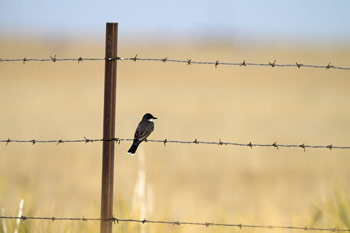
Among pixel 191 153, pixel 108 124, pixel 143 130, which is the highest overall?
pixel 191 153

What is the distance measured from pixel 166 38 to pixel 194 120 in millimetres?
132911

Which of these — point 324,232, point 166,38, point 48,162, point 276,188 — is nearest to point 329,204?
point 324,232

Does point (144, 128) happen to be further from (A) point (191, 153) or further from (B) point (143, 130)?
(A) point (191, 153)

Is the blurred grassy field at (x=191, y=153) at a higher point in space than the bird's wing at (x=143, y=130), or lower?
higher

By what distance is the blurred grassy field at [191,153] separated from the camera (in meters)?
7.38

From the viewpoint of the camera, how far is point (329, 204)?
20.7 ft

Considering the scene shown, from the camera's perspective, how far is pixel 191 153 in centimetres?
2039

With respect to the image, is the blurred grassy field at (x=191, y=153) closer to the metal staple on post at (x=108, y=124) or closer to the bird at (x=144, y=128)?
the metal staple on post at (x=108, y=124)

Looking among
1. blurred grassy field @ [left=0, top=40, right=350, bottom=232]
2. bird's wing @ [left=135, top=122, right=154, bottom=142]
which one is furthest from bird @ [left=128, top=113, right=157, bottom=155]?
blurred grassy field @ [left=0, top=40, right=350, bottom=232]

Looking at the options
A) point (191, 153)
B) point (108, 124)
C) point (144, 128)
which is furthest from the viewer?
point (191, 153)

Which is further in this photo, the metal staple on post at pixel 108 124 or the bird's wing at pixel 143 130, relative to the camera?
the bird's wing at pixel 143 130

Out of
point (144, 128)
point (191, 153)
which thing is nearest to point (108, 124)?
point (144, 128)

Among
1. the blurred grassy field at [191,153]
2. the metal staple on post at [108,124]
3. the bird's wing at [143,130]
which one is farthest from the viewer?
the blurred grassy field at [191,153]

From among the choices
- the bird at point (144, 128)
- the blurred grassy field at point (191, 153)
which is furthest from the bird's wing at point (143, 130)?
the blurred grassy field at point (191, 153)
